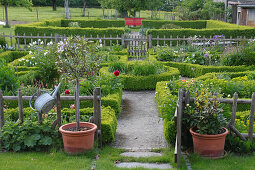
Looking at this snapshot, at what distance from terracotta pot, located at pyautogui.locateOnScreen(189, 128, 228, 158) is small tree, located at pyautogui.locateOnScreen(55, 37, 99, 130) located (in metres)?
1.98

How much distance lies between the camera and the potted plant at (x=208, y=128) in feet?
15.6

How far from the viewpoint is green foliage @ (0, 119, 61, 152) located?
16.6ft

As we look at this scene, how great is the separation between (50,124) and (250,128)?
3.41 metres

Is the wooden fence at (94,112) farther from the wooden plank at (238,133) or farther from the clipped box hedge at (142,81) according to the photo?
the clipped box hedge at (142,81)

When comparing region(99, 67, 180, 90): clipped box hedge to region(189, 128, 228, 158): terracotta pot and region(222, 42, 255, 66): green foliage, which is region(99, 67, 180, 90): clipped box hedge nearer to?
region(222, 42, 255, 66): green foliage

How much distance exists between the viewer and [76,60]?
16.8 ft

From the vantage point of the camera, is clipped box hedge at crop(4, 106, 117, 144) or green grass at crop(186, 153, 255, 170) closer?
green grass at crop(186, 153, 255, 170)

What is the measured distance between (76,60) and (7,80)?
2.98 metres

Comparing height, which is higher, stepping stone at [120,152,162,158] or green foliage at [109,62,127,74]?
green foliage at [109,62,127,74]

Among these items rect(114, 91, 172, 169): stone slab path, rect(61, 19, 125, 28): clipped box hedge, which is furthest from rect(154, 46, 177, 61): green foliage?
rect(61, 19, 125, 28): clipped box hedge

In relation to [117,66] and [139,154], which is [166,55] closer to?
[117,66]

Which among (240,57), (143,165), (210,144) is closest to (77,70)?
(143,165)

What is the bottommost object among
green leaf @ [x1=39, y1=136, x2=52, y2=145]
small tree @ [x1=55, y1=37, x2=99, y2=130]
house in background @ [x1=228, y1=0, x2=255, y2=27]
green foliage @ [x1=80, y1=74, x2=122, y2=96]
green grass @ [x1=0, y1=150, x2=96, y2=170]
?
green grass @ [x1=0, y1=150, x2=96, y2=170]

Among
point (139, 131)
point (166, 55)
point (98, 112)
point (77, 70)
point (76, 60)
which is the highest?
point (76, 60)
